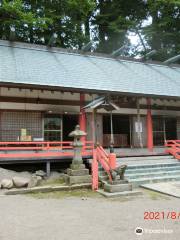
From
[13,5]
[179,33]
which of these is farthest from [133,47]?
[13,5]

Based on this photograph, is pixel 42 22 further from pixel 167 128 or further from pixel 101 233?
pixel 101 233

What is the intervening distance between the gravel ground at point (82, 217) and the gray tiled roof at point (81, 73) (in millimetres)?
5708

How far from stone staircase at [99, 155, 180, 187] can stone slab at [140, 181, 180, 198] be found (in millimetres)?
318

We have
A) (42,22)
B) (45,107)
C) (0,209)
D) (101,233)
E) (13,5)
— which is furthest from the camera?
(42,22)

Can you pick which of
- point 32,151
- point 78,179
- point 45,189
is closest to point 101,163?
point 78,179

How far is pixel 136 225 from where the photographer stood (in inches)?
221

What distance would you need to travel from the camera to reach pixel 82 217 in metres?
6.22

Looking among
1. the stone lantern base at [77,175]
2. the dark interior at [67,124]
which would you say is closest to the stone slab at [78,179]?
the stone lantern base at [77,175]

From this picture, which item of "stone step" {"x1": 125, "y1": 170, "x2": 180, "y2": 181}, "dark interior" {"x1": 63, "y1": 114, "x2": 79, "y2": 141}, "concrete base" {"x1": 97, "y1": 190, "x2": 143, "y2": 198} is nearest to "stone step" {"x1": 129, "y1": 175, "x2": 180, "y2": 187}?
"stone step" {"x1": 125, "y1": 170, "x2": 180, "y2": 181}

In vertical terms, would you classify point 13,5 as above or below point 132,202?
above

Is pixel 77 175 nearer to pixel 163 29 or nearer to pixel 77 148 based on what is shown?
pixel 77 148

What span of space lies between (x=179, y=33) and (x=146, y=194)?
866 inches

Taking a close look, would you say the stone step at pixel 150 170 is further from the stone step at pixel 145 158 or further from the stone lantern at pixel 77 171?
the stone lantern at pixel 77 171

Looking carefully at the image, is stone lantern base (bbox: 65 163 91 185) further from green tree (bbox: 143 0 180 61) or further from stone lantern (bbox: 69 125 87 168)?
green tree (bbox: 143 0 180 61)
